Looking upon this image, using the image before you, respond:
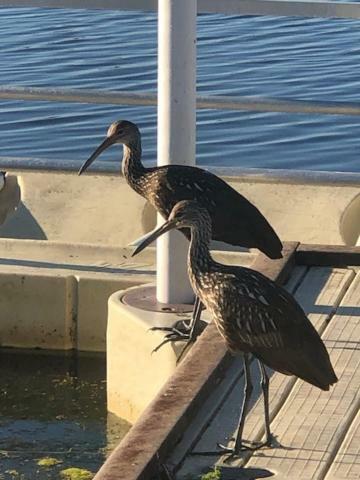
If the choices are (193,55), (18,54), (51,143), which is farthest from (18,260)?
(18,54)

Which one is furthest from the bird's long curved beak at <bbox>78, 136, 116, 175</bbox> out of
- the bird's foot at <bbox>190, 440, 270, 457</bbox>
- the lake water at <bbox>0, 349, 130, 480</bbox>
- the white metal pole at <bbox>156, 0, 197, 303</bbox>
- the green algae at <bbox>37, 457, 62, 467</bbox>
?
the bird's foot at <bbox>190, 440, 270, 457</bbox>

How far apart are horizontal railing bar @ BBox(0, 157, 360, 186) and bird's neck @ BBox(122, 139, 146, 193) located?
757 millimetres

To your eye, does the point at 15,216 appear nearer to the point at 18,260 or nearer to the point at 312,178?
the point at 18,260

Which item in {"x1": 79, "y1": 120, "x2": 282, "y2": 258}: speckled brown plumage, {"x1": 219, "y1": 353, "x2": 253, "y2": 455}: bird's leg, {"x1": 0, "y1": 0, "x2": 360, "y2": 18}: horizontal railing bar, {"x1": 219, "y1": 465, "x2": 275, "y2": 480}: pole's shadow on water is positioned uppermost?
{"x1": 0, "y1": 0, "x2": 360, "y2": 18}: horizontal railing bar

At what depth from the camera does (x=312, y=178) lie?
8570 mm

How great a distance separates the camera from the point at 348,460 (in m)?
5.85

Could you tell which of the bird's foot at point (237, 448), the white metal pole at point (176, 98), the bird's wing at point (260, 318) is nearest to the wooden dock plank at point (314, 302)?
the bird's foot at point (237, 448)

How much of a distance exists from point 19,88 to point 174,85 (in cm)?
190

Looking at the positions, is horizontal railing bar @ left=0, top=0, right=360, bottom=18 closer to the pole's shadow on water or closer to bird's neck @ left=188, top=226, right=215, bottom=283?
bird's neck @ left=188, top=226, right=215, bottom=283

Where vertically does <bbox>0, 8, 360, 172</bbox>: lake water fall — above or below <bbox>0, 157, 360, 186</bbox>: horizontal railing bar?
below

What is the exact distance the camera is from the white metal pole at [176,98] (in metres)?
7.41

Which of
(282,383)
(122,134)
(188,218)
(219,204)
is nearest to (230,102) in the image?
(122,134)

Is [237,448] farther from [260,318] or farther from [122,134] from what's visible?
[122,134]

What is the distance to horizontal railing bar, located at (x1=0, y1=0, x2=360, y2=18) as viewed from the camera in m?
9.03
